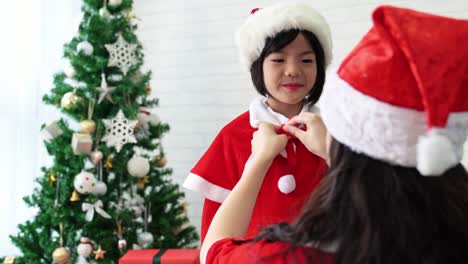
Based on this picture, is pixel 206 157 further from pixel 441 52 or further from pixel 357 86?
pixel 441 52

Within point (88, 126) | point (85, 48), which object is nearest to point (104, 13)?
point (85, 48)

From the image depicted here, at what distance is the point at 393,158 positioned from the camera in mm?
812

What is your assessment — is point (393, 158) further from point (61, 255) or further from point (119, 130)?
point (61, 255)

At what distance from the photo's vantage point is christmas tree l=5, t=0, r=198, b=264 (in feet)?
7.84

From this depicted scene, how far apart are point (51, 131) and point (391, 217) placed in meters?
1.91

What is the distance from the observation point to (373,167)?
84 cm

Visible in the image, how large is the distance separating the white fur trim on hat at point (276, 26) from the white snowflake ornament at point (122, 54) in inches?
36.3

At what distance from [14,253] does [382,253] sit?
2.61m

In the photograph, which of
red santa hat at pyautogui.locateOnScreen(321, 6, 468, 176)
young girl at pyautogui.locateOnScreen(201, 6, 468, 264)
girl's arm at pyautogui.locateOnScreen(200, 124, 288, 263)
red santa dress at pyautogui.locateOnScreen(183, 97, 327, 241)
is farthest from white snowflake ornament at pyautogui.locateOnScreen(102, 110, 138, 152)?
red santa hat at pyautogui.locateOnScreen(321, 6, 468, 176)

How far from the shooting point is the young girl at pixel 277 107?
4.96ft

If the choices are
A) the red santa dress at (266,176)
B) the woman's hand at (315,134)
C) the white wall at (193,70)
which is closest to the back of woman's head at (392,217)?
the woman's hand at (315,134)

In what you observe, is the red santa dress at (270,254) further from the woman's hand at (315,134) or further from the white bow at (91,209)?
the white bow at (91,209)

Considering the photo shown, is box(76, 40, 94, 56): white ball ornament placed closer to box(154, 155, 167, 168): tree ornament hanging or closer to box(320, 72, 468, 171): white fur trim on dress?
box(154, 155, 167, 168): tree ornament hanging

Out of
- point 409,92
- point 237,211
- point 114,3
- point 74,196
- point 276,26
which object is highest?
point 114,3
